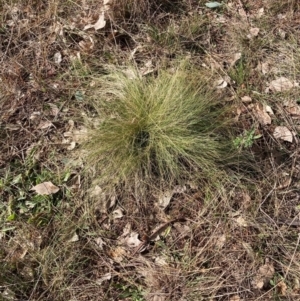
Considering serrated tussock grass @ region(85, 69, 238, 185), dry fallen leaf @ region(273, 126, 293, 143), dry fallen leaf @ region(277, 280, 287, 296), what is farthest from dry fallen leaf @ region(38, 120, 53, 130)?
dry fallen leaf @ region(277, 280, 287, 296)

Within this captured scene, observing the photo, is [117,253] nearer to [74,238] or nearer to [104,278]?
[104,278]

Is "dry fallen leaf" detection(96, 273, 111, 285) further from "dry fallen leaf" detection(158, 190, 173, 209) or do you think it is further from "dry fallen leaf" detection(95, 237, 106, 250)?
"dry fallen leaf" detection(158, 190, 173, 209)

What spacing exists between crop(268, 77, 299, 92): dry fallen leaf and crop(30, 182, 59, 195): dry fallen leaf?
157cm

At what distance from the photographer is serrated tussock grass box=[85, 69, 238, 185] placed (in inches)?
99.4

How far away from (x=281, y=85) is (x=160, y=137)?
0.98 meters

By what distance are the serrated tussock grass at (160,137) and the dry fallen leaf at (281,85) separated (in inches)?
18.6

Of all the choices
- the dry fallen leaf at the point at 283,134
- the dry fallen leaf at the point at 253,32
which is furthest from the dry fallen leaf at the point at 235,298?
the dry fallen leaf at the point at 253,32

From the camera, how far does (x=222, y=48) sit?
10.2ft

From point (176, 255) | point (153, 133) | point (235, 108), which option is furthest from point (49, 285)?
point (235, 108)

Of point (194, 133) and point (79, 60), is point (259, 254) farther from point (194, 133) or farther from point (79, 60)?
point (79, 60)

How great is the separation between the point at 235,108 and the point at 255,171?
453 millimetres

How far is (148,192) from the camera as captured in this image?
2.54 m

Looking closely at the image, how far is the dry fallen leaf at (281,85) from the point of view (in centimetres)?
292

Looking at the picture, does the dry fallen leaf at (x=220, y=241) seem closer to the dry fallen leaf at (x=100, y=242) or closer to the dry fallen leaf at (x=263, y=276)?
the dry fallen leaf at (x=263, y=276)
